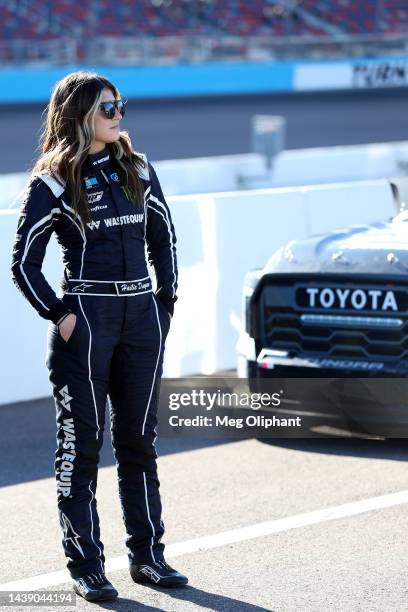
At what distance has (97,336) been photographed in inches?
166

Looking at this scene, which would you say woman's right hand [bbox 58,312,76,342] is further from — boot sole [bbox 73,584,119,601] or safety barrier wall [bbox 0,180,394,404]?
safety barrier wall [bbox 0,180,394,404]

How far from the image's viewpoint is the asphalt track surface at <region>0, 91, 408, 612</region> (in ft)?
14.1

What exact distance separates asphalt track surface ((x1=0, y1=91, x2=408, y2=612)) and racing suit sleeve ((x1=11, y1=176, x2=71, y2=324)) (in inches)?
39.7

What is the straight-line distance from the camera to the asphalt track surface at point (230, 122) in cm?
2545

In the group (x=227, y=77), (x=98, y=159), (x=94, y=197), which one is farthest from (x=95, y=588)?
(x=227, y=77)

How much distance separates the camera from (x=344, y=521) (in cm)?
519

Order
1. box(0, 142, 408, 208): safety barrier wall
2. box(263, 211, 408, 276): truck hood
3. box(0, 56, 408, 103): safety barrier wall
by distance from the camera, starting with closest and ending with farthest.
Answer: box(263, 211, 408, 276): truck hood < box(0, 142, 408, 208): safety barrier wall < box(0, 56, 408, 103): safety barrier wall

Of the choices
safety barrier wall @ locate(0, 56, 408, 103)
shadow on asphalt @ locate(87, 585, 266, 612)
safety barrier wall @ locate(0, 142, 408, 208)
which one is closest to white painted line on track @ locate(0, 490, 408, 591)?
shadow on asphalt @ locate(87, 585, 266, 612)

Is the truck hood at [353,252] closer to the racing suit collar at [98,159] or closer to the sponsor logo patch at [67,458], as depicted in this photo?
the racing suit collar at [98,159]

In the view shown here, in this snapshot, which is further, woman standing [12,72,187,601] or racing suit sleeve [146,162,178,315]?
racing suit sleeve [146,162,178,315]

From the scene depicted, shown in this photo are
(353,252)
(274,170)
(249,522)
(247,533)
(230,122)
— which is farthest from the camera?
(230,122)

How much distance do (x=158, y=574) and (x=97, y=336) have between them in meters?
0.88

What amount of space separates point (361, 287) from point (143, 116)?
24.5 m

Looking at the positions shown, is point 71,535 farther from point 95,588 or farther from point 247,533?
point 247,533
